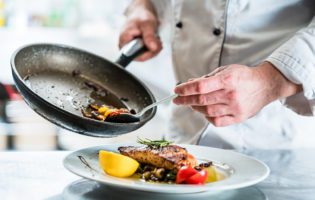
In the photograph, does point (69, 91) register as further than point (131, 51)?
No

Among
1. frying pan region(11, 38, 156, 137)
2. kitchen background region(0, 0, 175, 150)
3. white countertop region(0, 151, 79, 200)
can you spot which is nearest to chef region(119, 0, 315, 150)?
frying pan region(11, 38, 156, 137)

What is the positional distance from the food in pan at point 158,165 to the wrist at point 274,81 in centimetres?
19

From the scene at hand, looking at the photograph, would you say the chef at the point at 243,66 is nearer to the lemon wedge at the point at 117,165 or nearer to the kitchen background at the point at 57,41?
the lemon wedge at the point at 117,165

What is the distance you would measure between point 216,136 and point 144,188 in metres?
0.53

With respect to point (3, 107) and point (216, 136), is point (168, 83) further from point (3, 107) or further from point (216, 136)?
point (216, 136)

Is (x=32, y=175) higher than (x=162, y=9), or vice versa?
(x=162, y=9)

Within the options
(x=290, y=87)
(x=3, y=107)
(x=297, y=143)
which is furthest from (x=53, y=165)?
(x=3, y=107)

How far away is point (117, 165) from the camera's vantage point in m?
0.95

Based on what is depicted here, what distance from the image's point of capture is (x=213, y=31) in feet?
4.47

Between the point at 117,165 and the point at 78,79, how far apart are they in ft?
1.26

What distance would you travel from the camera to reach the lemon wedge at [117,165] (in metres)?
0.95

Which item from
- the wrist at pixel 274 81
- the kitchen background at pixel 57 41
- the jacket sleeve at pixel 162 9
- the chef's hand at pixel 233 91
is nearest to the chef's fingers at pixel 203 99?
the chef's hand at pixel 233 91

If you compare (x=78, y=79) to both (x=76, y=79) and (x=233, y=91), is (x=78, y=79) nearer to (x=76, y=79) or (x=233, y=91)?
(x=76, y=79)

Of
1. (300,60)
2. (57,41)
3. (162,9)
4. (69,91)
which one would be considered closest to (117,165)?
(69,91)
